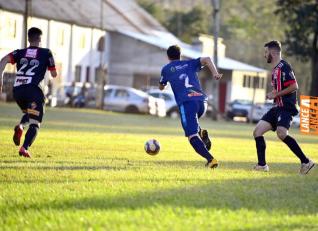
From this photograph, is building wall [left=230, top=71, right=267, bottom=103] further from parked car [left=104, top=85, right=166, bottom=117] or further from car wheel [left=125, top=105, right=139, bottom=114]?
car wheel [left=125, top=105, right=139, bottom=114]

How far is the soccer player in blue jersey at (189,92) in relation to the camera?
38.9 feet

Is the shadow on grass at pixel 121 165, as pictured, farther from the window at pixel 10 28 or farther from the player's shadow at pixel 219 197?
the window at pixel 10 28

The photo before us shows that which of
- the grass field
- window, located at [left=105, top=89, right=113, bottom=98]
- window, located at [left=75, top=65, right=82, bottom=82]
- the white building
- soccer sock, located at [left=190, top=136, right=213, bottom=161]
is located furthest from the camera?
window, located at [left=75, top=65, right=82, bottom=82]

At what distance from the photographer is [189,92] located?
11.9 meters

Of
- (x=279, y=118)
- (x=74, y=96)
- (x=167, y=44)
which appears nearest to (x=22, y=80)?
(x=279, y=118)

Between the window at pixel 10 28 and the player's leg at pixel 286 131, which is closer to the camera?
the player's leg at pixel 286 131

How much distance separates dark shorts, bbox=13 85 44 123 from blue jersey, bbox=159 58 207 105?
204 centimetres

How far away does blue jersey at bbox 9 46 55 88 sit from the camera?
12.6 m

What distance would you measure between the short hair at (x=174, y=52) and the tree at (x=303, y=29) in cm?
3999

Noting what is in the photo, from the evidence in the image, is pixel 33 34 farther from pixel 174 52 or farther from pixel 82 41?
pixel 82 41

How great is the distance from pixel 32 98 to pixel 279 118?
3.62 m

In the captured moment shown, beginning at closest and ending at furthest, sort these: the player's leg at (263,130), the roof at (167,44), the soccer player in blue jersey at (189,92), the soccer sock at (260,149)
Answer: the soccer player in blue jersey at (189,92), the player's leg at (263,130), the soccer sock at (260,149), the roof at (167,44)

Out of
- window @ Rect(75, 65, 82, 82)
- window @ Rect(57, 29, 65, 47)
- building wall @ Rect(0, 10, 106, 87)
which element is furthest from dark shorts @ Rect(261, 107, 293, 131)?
window @ Rect(75, 65, 82, 82)

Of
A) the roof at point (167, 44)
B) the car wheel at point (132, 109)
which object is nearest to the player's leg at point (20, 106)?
the car wheel at point (132, 109)
